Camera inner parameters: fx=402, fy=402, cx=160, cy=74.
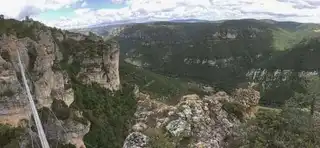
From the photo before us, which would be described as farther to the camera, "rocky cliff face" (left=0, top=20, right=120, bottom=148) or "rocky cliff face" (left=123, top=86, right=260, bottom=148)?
"rocky cliff face" (left=0, top=20, right=120, bottom=148)

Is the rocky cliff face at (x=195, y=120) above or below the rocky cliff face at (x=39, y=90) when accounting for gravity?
above

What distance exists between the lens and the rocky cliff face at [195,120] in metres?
19.3

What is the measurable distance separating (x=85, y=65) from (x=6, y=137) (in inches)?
1982

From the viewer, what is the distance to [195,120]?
68.9 feet

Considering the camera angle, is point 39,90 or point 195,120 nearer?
point 195,120

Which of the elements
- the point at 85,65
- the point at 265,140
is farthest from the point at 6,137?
the point at 85,65

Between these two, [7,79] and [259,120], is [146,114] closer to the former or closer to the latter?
[259,120]

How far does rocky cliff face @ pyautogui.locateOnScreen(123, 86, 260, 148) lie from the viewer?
63.3ft

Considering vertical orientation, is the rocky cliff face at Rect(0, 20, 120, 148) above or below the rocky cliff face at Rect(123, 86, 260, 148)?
below

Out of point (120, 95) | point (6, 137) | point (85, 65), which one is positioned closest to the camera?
point (6, 137)

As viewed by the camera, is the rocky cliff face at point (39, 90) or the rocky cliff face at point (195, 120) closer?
the rocky cliff face at point (195, 120)

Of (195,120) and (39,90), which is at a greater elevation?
(195,120)

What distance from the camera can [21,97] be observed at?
4850 cm

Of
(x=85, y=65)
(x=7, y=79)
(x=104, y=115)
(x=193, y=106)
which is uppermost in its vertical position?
(x=193, y=106)
